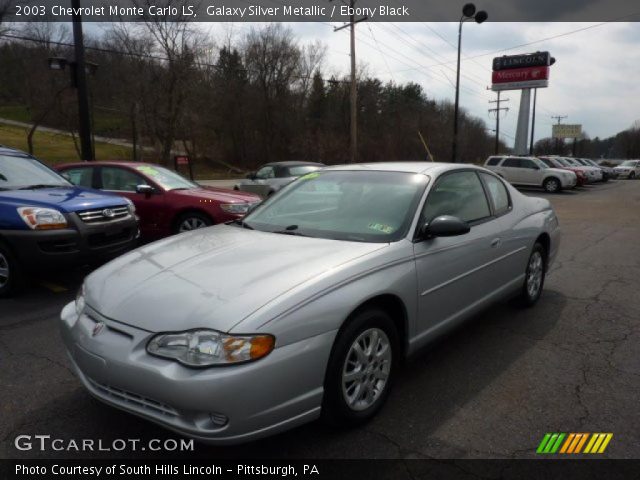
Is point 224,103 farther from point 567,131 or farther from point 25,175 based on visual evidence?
point 567,131

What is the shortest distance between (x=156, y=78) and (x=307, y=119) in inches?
747

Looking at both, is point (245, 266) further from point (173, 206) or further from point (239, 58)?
point (239, 58)

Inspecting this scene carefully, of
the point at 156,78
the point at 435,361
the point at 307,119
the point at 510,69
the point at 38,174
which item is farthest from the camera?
the point at 307,119

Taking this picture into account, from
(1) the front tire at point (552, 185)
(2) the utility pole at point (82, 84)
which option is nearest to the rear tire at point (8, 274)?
(2) the utility pole at point (82, 84)

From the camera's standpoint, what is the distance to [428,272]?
123 inches

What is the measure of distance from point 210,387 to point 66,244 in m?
3.95

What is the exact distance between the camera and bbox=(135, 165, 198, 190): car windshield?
7934 millimetres

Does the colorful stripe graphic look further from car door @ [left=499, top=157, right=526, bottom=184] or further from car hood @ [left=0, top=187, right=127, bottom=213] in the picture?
car door @ [left=499, top=157, right=526, bottom=184]

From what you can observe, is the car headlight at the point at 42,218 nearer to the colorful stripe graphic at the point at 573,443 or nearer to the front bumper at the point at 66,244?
the front bumper at the point at 66,244

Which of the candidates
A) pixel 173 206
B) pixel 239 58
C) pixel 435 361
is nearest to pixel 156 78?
pixel 239 58

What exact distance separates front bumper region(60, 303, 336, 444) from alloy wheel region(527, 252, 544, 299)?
3.14 meters

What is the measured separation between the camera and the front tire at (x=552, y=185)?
22.6 metres

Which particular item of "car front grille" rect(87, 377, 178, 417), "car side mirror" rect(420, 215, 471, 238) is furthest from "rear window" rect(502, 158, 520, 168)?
"car front grille" rect(87, 377, 178, 417)

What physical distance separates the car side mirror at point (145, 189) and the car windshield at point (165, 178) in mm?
221
